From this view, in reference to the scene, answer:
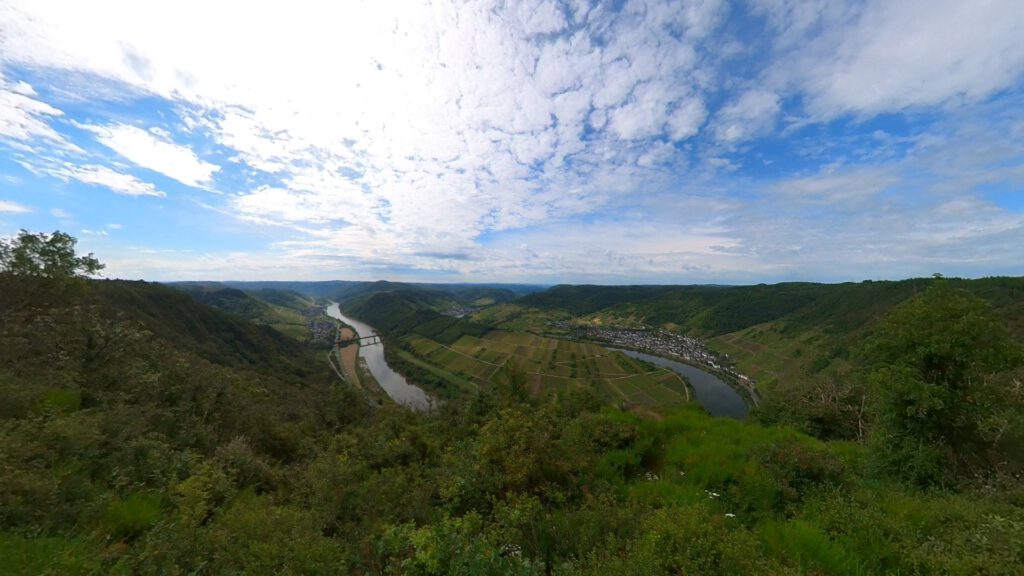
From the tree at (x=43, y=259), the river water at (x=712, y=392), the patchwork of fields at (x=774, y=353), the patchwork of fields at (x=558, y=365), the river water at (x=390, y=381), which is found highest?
the tree at (x=43, y=259)

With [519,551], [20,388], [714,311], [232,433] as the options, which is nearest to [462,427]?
[232,433]

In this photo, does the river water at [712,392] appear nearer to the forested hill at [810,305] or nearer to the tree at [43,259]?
the forested hill at [810,305]

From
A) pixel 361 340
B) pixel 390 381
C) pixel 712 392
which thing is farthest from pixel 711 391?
pixel 361 340

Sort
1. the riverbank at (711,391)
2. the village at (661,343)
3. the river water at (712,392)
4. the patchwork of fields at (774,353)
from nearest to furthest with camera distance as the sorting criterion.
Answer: the river water at (712,392)
the riverbank at (711,391)
the patchwork of fields at (774,353)
the village at (661,343)

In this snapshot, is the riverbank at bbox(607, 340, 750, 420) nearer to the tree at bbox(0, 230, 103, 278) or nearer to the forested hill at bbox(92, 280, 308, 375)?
the tree at bbox(0, 230, 103, 278)

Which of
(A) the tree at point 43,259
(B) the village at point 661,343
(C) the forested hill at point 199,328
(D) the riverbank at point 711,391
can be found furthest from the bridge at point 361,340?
(A) the tree at point 43,259

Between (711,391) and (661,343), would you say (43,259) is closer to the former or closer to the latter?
(711,391)

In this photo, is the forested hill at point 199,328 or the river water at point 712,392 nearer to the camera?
the forested hill at point 199,328
